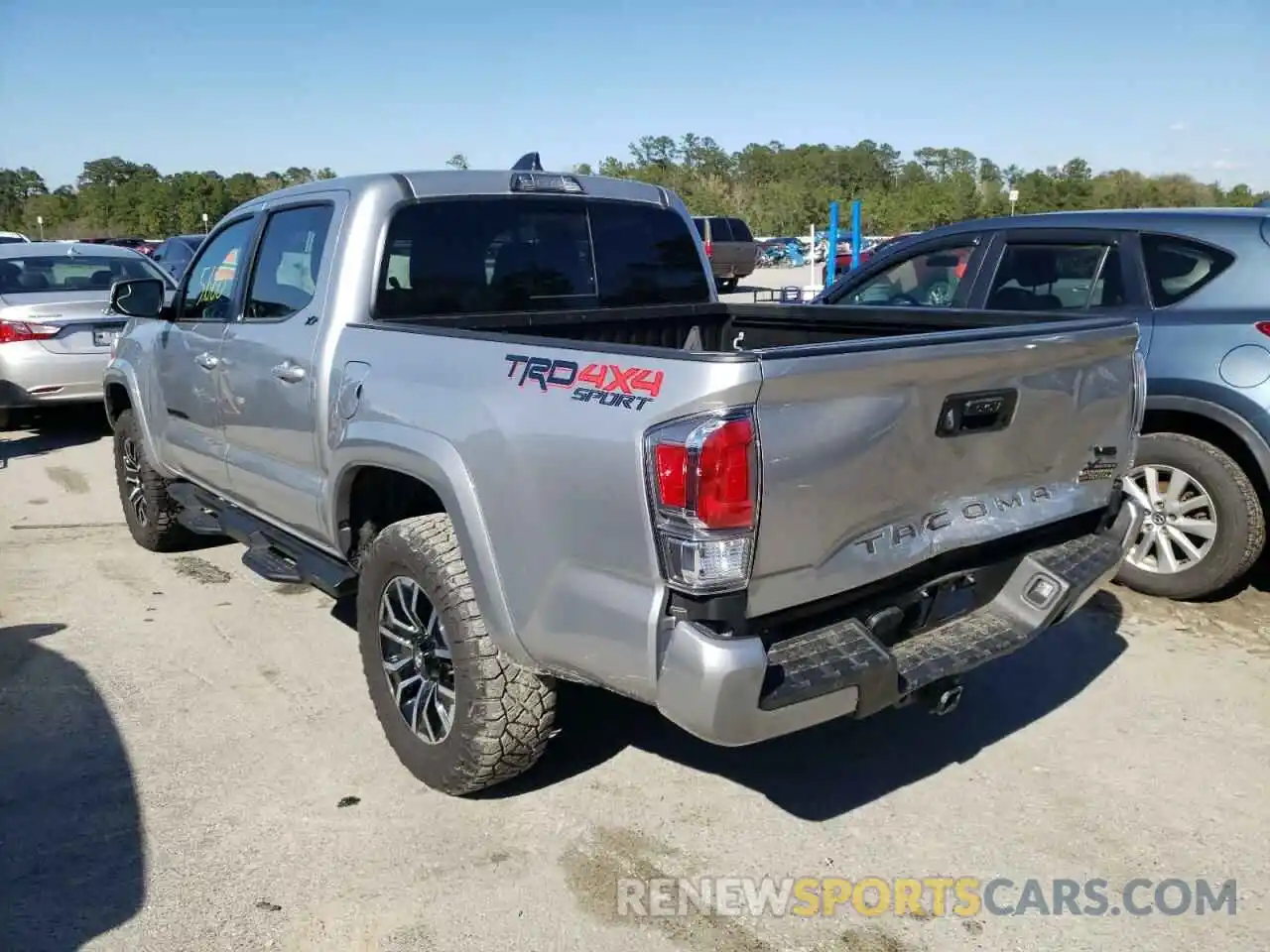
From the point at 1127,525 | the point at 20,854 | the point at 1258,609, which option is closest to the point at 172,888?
the point at 20,854

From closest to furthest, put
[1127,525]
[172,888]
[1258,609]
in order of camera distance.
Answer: [172,888] → [1127,525] → [1258,609]

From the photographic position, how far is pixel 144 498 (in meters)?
6.12

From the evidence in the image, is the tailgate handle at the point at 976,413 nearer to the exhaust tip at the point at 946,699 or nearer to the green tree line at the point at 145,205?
the exhaust tip at the point at 946,699

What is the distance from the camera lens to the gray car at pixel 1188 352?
479cm

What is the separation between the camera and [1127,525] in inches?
145

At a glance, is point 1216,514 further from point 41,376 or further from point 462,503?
point 41,376

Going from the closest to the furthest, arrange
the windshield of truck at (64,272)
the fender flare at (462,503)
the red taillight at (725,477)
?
the red taillight at (725,477), the fender flare at (462,503), the windshield of truck at (64,272)

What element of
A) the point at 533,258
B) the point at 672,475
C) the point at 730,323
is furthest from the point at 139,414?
the point at 672,475

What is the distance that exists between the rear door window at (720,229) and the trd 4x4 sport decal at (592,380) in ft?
82.3

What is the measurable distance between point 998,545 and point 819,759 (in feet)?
3.36

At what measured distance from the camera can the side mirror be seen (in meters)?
5.19

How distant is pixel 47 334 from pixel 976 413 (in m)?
8.53

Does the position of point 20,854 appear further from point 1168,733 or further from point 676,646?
point 1168,733

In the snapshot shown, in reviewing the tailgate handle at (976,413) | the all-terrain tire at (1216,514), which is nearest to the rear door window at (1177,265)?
the all-terrain tire at (1216,514)
